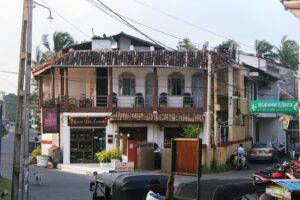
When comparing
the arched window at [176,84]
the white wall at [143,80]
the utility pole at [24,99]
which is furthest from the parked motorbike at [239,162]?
the utility pole at [24,99]

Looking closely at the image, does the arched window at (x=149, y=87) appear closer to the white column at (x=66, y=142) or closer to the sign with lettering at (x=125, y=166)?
the white column at (x=66, y=142)

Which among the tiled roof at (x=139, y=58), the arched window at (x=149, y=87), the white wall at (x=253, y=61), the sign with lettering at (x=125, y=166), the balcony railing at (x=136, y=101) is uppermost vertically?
the white wall at (x=253, y=61)

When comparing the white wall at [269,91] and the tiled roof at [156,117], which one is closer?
Result: the tiled roof at [156,117]

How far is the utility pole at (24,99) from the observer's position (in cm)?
1658

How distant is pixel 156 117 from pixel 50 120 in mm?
7463

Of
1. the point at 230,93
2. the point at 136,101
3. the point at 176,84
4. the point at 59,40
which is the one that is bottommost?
the point at 136,101

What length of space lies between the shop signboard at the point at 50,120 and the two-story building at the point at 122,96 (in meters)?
1.04

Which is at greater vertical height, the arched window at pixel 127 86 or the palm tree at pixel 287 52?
the palm tree at pixel 287 52

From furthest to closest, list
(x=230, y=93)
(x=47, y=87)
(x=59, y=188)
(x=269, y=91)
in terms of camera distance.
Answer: (x=269, y=91) → (x=47, y=87) → (x=230, y=93) → (x=59, y=188)

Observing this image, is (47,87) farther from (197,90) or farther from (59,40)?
(197,90)

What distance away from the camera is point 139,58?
43156 mm

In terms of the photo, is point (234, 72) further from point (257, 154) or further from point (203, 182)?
point (203, 182)

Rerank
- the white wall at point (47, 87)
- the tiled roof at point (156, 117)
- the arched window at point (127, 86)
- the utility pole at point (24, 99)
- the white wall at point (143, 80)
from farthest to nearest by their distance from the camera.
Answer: the white wall at point (47, 87)
the arched window at point (127, 86)
the white wall at point (143, 80)
the tiled roof at point (156, 117)
the utility pole at point (24, 99)

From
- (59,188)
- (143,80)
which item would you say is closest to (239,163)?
(143,80)
